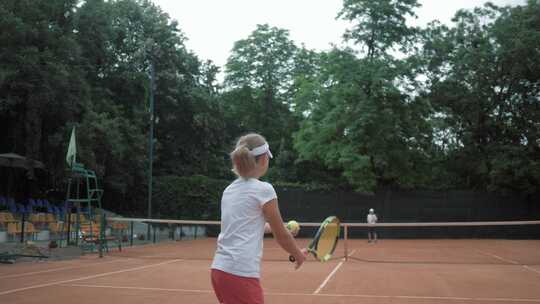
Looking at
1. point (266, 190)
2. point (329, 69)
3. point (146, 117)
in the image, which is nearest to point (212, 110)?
point (146, 117)

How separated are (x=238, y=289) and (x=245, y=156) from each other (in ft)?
2.29

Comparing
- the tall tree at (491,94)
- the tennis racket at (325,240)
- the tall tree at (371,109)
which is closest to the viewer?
the tennis racket at (325,240)

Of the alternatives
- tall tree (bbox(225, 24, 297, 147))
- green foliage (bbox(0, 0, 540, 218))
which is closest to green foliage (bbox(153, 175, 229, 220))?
green foliage (bbox(0, 0, 540, 218))

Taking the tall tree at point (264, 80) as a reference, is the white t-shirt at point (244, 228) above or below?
below

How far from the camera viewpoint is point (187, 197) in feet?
106

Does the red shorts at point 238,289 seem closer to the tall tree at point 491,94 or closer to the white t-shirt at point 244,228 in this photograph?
the white t-shirt at point 244,228

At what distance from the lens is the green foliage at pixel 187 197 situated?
106ft

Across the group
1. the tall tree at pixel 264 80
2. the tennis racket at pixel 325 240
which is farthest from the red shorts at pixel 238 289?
the tall tree at pixel 264 80

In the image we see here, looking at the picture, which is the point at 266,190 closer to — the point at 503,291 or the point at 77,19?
the point at 503,291

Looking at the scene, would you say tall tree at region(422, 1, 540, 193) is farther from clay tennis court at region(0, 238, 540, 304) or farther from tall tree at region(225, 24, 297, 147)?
clay tennis court at region(0, 238, 540, 304)

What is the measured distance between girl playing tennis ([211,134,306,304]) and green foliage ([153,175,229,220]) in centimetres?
2887

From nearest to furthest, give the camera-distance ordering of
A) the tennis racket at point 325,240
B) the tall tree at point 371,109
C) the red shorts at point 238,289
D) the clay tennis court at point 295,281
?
the red shorts at point 238,289
the tennis racket at point 325,240
the clay tennis court at point 295,281
the tall tree at point 371,109

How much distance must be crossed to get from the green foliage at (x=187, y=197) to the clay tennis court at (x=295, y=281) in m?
15.7

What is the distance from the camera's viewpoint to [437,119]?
3278 centimetres
